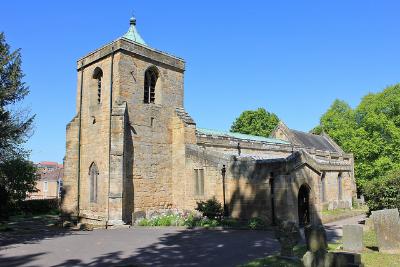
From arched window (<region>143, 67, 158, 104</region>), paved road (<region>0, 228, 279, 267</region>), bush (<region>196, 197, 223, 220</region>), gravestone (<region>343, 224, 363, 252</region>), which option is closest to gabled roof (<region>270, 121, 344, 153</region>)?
arched window (<region>143, 67, 158, 104</region>)

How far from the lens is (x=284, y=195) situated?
18766 millimetres

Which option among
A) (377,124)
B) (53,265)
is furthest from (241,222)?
(377,124)

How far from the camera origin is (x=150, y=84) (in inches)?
963

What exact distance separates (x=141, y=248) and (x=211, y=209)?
7952 mm

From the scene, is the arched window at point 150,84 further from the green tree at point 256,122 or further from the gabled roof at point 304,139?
the green tree at point 256,122

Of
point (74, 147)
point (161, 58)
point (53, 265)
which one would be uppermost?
point (161, 58)

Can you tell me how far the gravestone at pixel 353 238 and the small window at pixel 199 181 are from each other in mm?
11716

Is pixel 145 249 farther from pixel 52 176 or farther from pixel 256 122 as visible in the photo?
pixel 52 176

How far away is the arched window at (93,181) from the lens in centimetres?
2291

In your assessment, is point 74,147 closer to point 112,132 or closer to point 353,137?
point 112,132

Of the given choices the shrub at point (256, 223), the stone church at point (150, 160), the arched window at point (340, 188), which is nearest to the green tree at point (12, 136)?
the stone church at point (150, 160)

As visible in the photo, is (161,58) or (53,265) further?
(161,58)

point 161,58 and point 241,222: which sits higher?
point 161,58

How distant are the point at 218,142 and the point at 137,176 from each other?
24.2 ft
